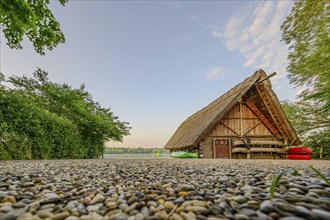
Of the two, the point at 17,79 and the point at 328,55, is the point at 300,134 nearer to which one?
the point at 328,55

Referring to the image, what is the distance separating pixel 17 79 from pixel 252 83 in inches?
737

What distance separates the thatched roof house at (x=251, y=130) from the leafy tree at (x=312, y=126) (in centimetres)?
471

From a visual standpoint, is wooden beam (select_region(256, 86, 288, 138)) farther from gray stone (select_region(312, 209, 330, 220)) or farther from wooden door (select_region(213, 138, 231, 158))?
gray stone (select_region(312, 209, 330, 220))

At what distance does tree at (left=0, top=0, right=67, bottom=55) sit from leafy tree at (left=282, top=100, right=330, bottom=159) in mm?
19040

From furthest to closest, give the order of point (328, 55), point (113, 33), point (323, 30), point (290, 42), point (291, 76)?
point (113, 33)
point (291, 76)
point (290, 42)
point (323, 30)
point (328, 55)

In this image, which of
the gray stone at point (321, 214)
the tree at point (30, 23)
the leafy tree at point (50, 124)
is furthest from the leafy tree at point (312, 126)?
the tree at point (30, 23)

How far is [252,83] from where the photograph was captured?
36.9 ft

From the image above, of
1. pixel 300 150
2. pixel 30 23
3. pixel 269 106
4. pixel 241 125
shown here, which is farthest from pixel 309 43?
pixel 30 23

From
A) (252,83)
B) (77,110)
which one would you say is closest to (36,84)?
(77,110)

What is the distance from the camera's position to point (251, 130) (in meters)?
12.7

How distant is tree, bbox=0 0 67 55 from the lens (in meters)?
1.98

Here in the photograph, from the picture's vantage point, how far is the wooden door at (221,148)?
12.2m

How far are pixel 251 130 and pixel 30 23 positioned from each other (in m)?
13.4

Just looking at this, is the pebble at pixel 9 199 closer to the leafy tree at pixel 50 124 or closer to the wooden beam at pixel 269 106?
the leafy tree at pixel 50 124
